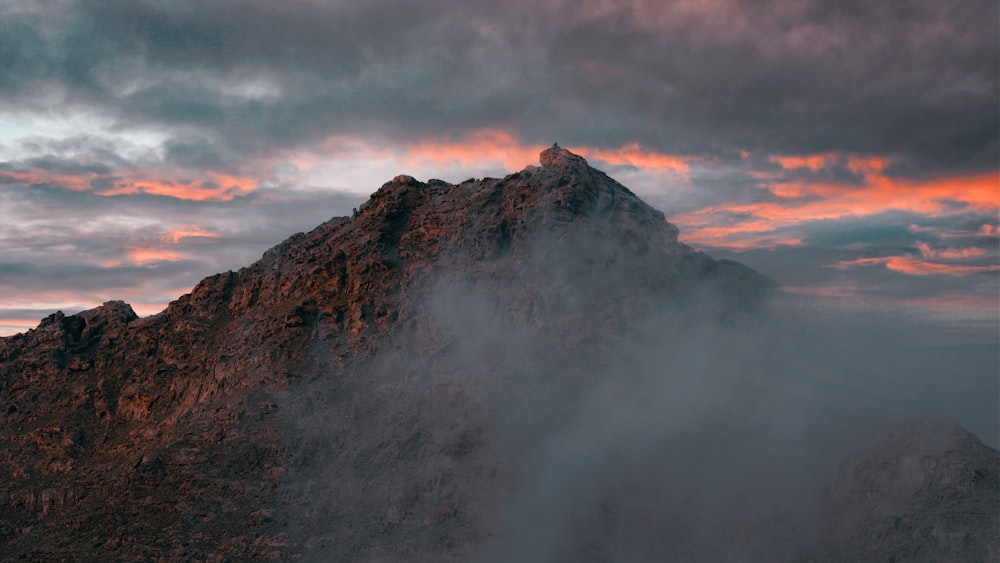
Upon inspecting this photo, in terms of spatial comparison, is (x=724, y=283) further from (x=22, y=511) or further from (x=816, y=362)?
(x=22, y=511)

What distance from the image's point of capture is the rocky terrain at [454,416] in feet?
167

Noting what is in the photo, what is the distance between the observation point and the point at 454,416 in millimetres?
58562

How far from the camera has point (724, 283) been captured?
237ft

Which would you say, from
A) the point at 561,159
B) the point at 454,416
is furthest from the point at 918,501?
the point at 561,159

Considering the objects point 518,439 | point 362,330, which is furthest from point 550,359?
point 362,330

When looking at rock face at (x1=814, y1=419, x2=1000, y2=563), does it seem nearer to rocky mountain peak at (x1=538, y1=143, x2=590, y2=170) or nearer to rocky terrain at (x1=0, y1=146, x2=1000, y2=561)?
rocky terrain at (x1=0, y1=146, x2=1000, y2=561)

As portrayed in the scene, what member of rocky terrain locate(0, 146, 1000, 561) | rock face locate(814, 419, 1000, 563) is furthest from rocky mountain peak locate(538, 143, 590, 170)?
rock face locate(814, 419, 1000, 563)

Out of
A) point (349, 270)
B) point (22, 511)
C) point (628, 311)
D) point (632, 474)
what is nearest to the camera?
point (632, 474)

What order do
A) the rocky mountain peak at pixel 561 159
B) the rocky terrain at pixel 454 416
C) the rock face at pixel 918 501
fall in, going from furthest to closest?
the rocky mountain peak at pixel 561 159 → the rocky terrain at pixel 454 416 → the rock face at pixel 918 501

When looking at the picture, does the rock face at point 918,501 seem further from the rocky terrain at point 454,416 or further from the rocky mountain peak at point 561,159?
the rocky mountain peak at point 561,159

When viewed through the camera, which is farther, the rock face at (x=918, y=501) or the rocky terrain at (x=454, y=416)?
the rocky terrain at (x=454, y=416)

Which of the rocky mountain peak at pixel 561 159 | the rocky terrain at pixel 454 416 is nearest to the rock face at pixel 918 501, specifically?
the rocky terrain at pixel 454 416

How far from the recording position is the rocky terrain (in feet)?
167

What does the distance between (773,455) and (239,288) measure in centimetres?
4300
